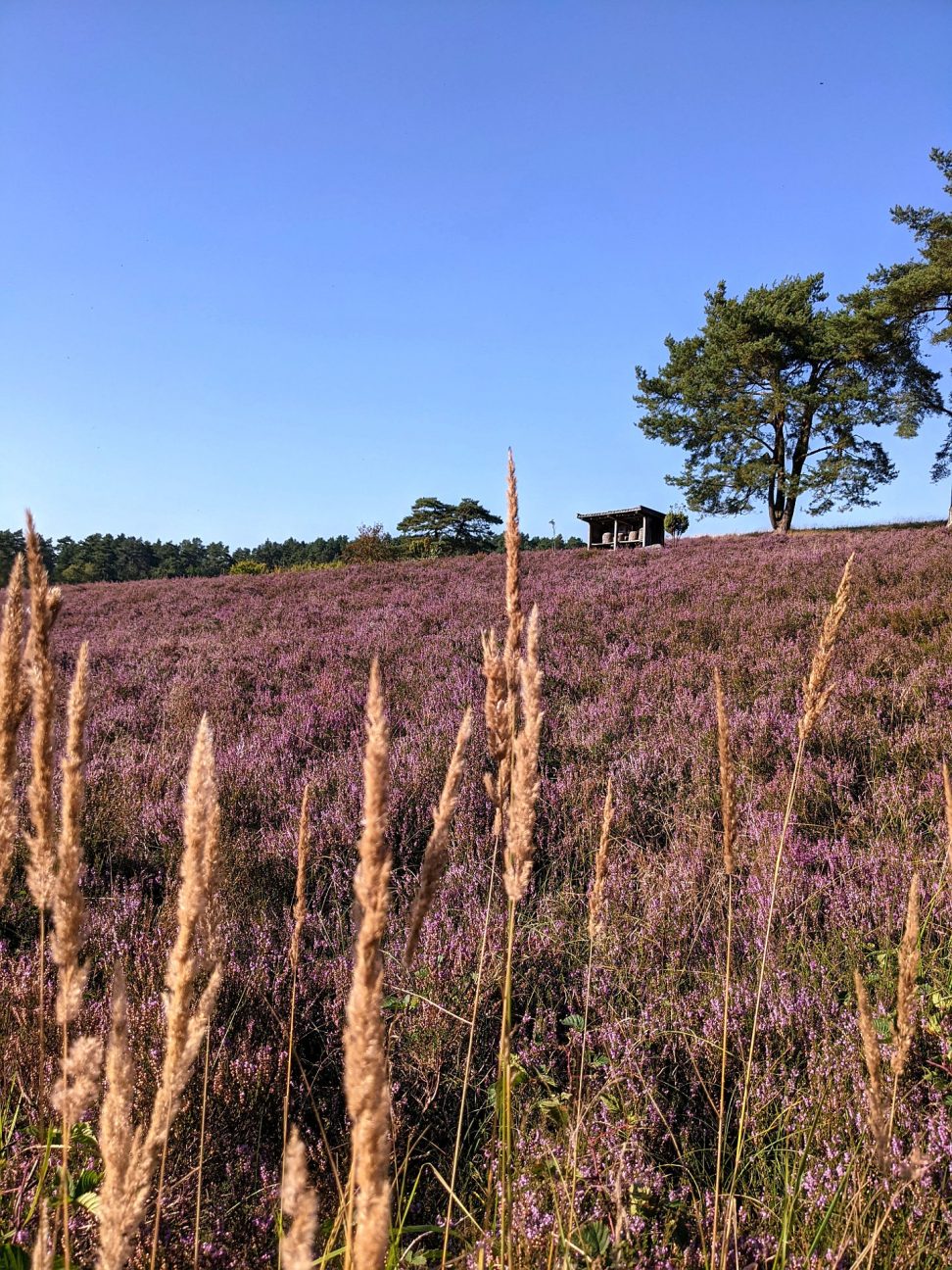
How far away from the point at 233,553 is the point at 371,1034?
11150 centimetres

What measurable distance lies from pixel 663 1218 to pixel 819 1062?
2.26ft

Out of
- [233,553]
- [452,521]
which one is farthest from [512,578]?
[233,553]

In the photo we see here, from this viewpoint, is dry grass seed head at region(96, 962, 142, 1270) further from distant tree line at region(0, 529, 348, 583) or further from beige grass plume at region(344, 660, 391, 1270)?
distant tree line at region(0, 529, 348, 583)

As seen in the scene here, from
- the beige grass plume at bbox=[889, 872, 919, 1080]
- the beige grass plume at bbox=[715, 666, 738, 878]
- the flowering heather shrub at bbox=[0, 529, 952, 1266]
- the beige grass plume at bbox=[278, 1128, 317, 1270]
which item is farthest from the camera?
the flowering heather shrub at bbox=[0, 529, 952, 1266]

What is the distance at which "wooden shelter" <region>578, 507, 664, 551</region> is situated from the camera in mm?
31120

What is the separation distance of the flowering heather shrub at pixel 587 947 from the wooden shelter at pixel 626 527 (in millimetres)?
24821

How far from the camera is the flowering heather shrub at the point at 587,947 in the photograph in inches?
66.7

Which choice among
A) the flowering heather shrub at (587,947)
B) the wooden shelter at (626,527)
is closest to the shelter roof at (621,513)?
the wooden shelter at (626,527)

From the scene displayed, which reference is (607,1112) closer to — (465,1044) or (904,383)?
(465,1044)

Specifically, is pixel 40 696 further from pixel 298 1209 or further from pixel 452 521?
pixel 452 521

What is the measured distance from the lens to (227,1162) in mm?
1858

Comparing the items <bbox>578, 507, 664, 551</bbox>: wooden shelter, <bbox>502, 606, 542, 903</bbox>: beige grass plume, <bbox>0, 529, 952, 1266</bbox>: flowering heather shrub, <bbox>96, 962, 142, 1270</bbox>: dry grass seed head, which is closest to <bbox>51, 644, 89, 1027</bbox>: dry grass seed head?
<bbox>96, 962, 142, 1270</bbox>: dry grass seed head

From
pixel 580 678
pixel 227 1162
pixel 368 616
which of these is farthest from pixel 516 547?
pixel 368 616

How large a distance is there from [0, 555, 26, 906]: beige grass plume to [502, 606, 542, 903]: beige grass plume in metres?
0.66
